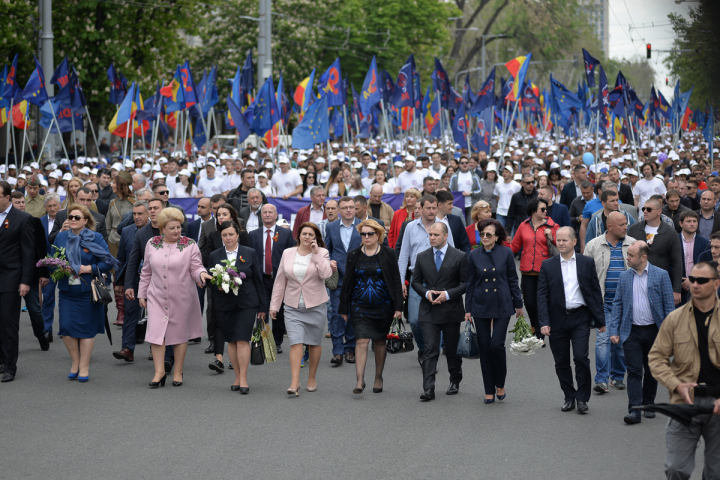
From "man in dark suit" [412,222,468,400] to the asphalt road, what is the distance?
318mm

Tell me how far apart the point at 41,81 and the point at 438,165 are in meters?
9.87

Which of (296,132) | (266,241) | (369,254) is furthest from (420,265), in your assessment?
(296,132)

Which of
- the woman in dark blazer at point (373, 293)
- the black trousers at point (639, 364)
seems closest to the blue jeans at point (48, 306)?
the woman in dark blazer at point (373, 293)

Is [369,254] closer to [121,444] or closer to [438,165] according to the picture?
[121,444]

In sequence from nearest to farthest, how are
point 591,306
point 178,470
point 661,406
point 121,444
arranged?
point 661,406, point 178,470, point 121,444, point 591,306

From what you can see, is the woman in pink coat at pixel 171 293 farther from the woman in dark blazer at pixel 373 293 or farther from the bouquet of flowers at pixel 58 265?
the woman in dark blazer at pixel 373 293

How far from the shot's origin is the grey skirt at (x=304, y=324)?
805 cm

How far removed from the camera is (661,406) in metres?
4.35

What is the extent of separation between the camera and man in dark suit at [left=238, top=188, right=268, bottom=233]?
10.6 metres

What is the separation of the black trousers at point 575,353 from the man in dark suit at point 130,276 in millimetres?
4624

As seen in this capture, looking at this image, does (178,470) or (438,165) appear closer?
(178,470)

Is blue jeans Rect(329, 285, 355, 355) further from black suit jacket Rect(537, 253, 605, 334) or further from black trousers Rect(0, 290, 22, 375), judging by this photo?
black trousers Rect(0, 290, 22, 375)

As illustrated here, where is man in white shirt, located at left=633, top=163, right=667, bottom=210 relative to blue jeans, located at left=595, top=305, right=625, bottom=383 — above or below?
above

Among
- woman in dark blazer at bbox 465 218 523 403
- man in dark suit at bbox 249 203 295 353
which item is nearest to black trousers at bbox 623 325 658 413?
woman in dark blazer at bbox 465 218 523 403
